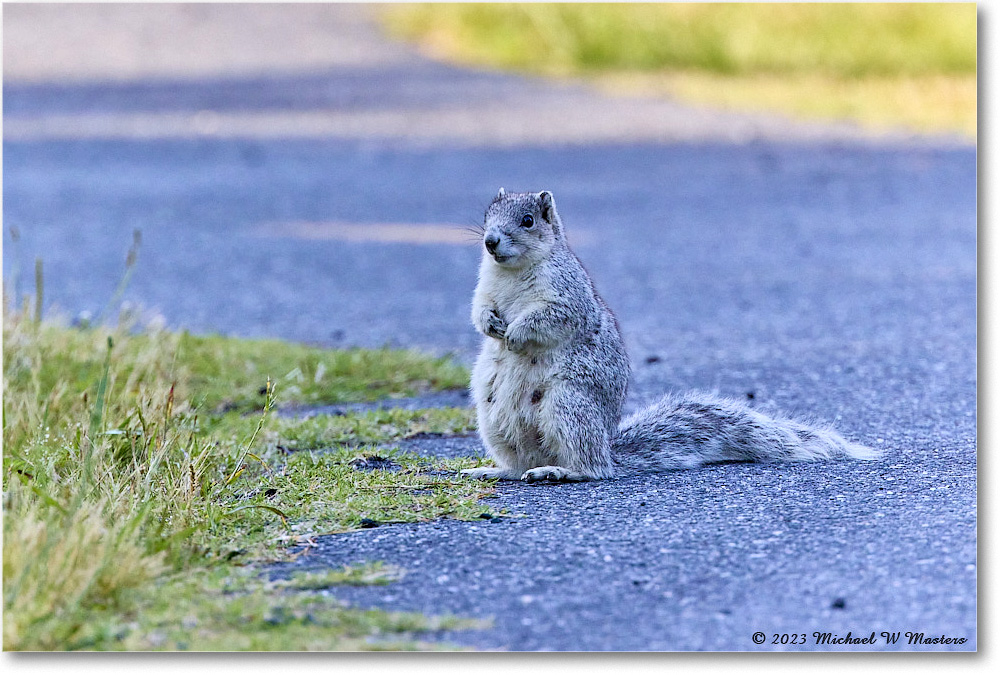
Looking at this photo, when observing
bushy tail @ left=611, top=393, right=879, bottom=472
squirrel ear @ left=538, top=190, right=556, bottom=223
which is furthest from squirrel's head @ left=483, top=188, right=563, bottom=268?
bushy tail @ left=611, top=393, right=879, bottom=472

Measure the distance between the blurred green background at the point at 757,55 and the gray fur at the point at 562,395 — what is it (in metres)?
6.49

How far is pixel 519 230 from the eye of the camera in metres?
4.45

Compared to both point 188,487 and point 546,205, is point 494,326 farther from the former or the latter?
point 188,487

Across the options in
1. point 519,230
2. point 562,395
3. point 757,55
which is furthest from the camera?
point 757,55

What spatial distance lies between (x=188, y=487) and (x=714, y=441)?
5.62 ft

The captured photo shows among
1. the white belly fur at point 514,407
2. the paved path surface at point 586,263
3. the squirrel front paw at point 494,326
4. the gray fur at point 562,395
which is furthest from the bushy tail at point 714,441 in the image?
the squirrel front paw at point 494,326

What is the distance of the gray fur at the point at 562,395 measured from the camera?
432 cm

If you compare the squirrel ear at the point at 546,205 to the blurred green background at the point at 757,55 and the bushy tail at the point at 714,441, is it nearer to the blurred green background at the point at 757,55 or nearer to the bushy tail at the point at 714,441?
the bushy tail at the point at 714,441

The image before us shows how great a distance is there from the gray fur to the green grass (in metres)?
0.27

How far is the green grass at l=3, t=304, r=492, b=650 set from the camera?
Result: 3178 millimetres

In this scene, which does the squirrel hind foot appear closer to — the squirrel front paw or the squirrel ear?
the squirrel front paw

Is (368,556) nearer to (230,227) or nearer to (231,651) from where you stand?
(231,651)

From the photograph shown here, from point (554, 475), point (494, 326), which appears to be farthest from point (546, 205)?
point (554, 475)

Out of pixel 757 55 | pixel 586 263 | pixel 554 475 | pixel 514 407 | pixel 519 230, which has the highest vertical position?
pixel 757 55
